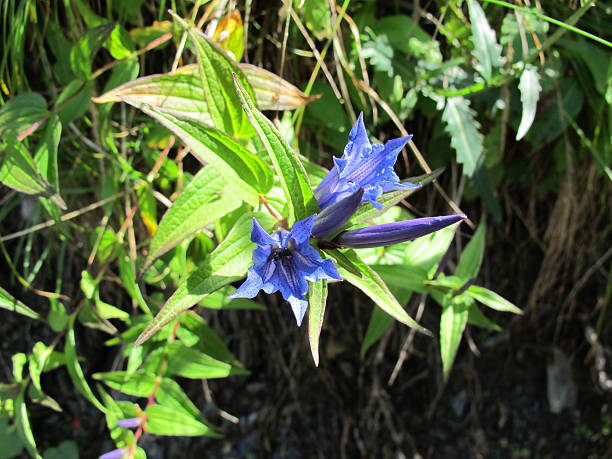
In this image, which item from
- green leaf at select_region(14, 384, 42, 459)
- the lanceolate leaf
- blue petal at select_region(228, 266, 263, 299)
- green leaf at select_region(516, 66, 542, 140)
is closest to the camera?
blue petal at select_region(228, 266, 263, 299)

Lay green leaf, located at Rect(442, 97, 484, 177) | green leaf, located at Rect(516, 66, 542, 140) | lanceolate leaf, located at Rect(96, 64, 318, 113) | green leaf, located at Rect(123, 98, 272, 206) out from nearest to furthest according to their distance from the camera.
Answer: green leaf, located at Rect(123, 98, 272, 206), lanceolate leaf, located at Rect(96, 64, 318, 113), green leaf, located at Rect(516, 66, 542, 140), green leaf, located at Rect(442, 97, 484, 177)

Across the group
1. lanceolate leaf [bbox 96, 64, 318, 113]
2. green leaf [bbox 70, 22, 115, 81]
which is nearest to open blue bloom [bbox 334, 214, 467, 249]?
lanceolate leaf [bbox 96, 64, 318, 113]

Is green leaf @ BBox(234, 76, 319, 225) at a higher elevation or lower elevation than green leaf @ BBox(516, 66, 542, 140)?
lower

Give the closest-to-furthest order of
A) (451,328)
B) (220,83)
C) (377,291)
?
(377,291) → (220,83) → (451,328)

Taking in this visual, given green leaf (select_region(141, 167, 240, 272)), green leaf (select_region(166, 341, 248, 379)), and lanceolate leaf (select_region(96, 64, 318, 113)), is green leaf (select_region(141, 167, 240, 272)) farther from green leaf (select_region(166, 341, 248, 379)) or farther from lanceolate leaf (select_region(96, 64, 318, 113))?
green leaf (select_region(166, 341, 248, 379))

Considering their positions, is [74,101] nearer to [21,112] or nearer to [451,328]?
[21,112]

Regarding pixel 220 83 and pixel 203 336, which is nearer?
pixel 220 83

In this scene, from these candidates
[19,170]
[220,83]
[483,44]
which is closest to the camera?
[220,83]

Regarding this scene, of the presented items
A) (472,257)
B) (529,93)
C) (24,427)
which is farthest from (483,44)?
(24,427)
